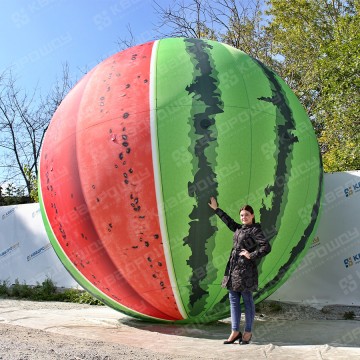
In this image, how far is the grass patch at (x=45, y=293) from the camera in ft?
25.2

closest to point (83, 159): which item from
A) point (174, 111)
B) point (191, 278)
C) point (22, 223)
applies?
point (174, 111)

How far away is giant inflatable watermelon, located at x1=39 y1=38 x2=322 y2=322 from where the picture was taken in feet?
13.9

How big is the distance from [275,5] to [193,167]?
1838 cm

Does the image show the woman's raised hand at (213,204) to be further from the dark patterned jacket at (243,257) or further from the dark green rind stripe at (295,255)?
the dark green rind stripe at (295,255)

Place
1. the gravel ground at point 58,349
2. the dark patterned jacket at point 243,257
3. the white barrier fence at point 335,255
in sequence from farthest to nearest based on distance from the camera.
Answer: the white barrier fence at point 335,255, the dark patterned jacket at point 243,257, the gravel ground at point 58,349

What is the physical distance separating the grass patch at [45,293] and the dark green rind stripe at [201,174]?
3600 mm

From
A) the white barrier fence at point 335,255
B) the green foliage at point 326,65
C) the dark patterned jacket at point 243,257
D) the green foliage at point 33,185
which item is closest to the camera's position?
the dark patterned jacket at point 243,257

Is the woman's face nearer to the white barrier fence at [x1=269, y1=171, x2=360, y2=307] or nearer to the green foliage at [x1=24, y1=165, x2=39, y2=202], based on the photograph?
the white barrier fence at [x1=269, y1=171, x2=360, y2=307]

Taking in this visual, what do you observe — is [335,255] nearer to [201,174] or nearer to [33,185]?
[201,174]

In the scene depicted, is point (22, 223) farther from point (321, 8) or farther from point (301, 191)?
point (321, 8)

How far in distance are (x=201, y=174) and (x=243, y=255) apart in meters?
0.76

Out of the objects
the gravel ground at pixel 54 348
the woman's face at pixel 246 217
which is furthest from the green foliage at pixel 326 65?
the gravel ground at pixel 54 348

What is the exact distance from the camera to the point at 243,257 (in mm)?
4195

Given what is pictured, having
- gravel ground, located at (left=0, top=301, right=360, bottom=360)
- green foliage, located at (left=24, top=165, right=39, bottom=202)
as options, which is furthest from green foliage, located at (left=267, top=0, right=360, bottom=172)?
green foliage, located at (left=24, top=165, right=39, bottom=202)
